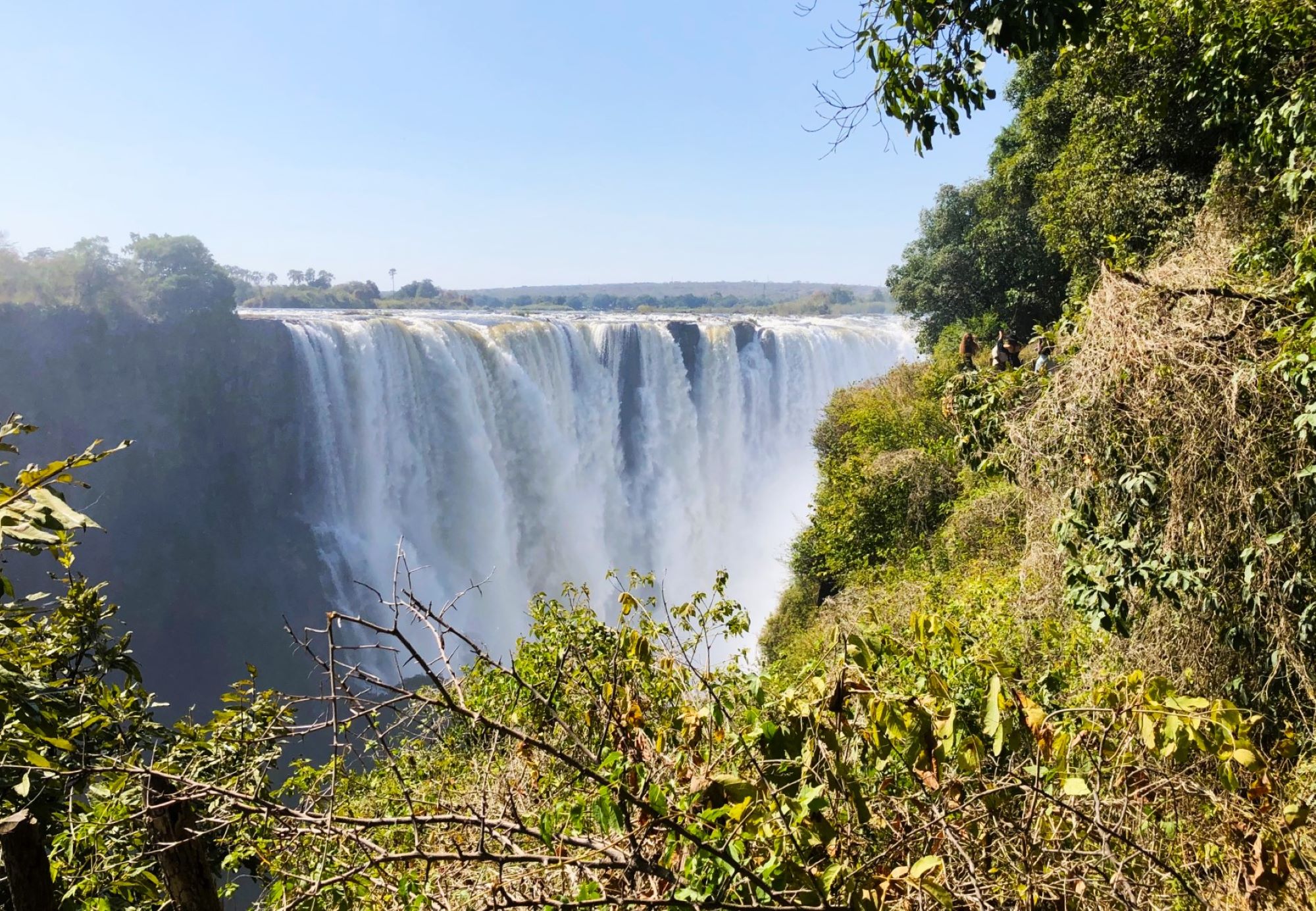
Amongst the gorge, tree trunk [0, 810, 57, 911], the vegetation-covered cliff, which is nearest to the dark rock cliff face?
the gorge

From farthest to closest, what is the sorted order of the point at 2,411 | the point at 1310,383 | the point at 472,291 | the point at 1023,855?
the point at 472,291
the point at 2,411
the point at 1310,383
the point at 1023,855

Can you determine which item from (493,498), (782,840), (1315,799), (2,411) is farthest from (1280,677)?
(2,411)

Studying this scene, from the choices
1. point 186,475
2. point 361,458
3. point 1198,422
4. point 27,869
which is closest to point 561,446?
point 361,458

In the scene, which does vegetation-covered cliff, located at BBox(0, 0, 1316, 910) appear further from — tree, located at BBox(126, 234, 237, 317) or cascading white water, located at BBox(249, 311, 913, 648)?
tree, located at BBox(126, 234, 237, 317)

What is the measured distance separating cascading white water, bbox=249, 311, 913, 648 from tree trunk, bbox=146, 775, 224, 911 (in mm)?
18548

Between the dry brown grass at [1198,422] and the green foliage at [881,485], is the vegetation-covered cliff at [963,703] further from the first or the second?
the green foliage at [881,485]

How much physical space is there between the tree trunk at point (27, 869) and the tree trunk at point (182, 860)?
18 centimetres

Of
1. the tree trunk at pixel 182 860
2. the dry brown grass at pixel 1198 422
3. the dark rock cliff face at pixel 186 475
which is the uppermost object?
the dry brown grass at pixel 1198 422

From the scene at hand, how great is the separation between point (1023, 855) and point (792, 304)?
77580mm

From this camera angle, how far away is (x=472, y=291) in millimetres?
119438

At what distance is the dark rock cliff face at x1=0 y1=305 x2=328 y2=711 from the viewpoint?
20922 mm

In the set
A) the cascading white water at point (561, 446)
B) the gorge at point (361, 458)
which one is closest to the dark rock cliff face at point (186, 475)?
the gorge at point (361, 458)

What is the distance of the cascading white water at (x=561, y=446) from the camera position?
21.9 metres

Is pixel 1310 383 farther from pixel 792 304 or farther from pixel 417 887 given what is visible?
pixel 792 304
